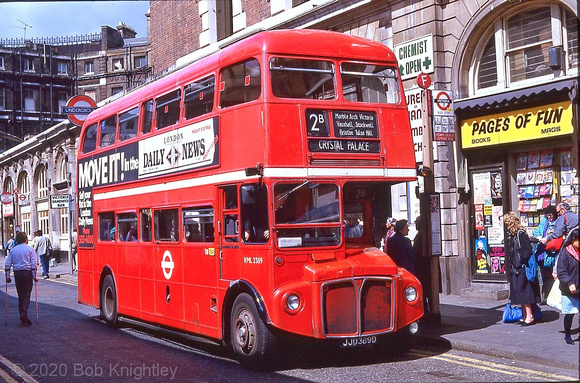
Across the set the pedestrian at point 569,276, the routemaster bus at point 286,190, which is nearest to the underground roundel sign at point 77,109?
the routemaster bus at point 286,190

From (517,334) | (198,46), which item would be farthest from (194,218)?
(198,46)

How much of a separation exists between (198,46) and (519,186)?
1432 centimetres

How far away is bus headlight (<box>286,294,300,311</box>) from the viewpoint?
9.31 m

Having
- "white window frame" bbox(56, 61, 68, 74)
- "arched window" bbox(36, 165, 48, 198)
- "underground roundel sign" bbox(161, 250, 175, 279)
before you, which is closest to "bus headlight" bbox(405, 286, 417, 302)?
"underground roundel sign" bbox(161, 250, 175, 279)

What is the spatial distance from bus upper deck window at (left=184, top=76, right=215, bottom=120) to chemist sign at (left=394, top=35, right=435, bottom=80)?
726 centimetres

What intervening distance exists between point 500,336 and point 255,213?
157 inches

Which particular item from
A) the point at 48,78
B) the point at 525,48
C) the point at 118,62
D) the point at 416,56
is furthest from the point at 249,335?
the point at 118,62

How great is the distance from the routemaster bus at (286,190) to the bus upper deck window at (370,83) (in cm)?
2

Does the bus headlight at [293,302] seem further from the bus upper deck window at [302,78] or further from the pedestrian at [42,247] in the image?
the pedestrian at [42,247]

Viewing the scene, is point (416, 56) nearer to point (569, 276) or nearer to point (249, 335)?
point (569, 276)

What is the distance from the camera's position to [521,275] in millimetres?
12055

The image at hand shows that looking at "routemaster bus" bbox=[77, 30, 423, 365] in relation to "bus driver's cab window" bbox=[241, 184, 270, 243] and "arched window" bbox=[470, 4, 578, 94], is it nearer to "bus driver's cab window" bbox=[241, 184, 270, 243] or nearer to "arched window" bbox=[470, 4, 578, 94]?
"bus driver's cab window" bbox=[241, 184, 270, 243]

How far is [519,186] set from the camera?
621 inches

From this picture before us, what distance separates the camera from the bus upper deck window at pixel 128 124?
13.5 metres
